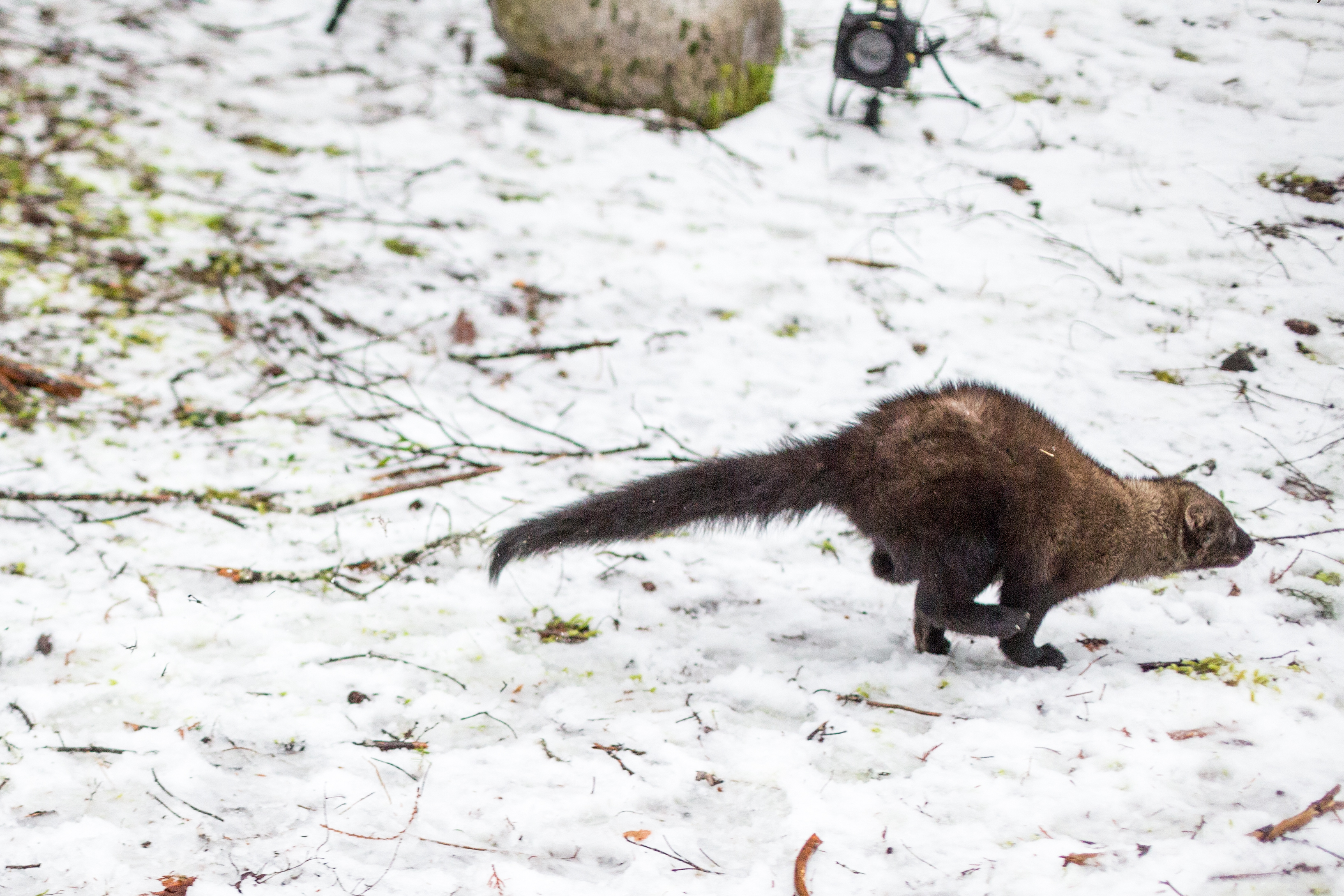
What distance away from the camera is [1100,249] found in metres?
4.99

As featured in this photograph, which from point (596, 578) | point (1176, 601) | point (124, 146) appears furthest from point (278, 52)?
point (1176, 601)

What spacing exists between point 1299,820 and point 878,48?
5.26 m

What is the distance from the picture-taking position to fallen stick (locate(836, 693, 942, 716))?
104 inches

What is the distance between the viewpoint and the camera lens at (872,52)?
19.3 ft

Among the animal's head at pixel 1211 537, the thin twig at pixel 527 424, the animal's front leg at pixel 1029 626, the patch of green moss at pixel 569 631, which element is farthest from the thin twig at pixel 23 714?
the animal's head at pixel 1211 537

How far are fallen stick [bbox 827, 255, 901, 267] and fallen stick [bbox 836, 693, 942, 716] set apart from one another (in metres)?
3.11

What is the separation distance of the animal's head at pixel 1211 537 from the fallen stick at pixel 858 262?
2.50 meters

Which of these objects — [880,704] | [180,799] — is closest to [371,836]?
[180,799]

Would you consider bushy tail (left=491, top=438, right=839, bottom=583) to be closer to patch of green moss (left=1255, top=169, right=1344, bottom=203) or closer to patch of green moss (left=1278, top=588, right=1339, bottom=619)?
patch of green moss (left=1278, top=588, right=1339, bottom=619)

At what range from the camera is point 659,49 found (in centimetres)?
635

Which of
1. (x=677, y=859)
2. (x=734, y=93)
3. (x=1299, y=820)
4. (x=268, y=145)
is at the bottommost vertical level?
(x=677, y=859)

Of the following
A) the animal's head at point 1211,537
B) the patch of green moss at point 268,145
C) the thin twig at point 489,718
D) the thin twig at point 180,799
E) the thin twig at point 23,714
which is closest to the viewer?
the thin twig at point 180,799

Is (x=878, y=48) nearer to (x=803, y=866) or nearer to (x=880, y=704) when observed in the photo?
(x=880, y=704)

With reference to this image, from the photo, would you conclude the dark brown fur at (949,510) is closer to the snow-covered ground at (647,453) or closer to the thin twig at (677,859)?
the snow-covered ground at (647,453)
